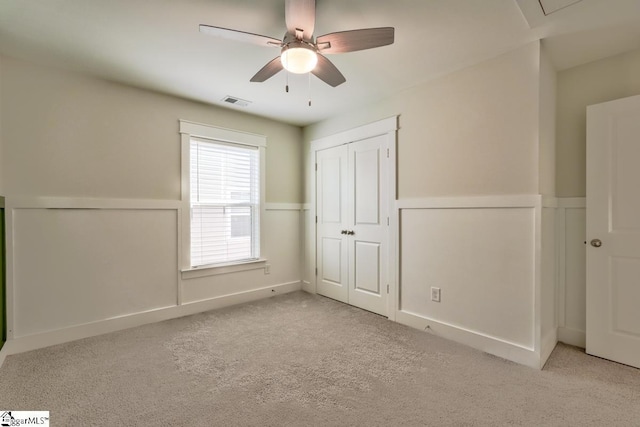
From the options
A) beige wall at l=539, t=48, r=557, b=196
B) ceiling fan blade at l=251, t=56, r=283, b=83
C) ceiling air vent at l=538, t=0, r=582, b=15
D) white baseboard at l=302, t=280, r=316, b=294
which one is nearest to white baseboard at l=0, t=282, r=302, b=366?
white baseboard at l=302, t=280, r=316, b=294

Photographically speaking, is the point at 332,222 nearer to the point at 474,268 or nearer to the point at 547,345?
the point at 474,268

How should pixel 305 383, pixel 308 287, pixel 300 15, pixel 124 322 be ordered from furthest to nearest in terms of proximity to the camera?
pixel 308 287 < pixel 124 322 < pixel 305 383 < pixel 300 15

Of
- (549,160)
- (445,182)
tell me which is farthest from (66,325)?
(549,160)

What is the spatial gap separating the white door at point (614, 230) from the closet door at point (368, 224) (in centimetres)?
171

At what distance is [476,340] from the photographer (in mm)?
2508

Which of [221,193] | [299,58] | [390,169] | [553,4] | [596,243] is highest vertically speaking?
[553,4]

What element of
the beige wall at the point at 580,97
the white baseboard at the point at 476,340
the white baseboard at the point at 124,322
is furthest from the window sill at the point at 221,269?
the beige wall at the point at 580,97

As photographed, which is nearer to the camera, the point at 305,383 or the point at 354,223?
the point at 305,383

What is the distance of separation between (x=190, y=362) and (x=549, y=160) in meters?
3.32

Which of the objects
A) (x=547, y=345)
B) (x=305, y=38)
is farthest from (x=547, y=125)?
(x=305, y=38)

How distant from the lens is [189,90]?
122 inches

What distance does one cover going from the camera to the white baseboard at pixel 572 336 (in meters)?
2.51

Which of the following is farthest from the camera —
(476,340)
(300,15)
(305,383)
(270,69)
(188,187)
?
(188,187)

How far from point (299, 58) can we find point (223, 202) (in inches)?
89.5
